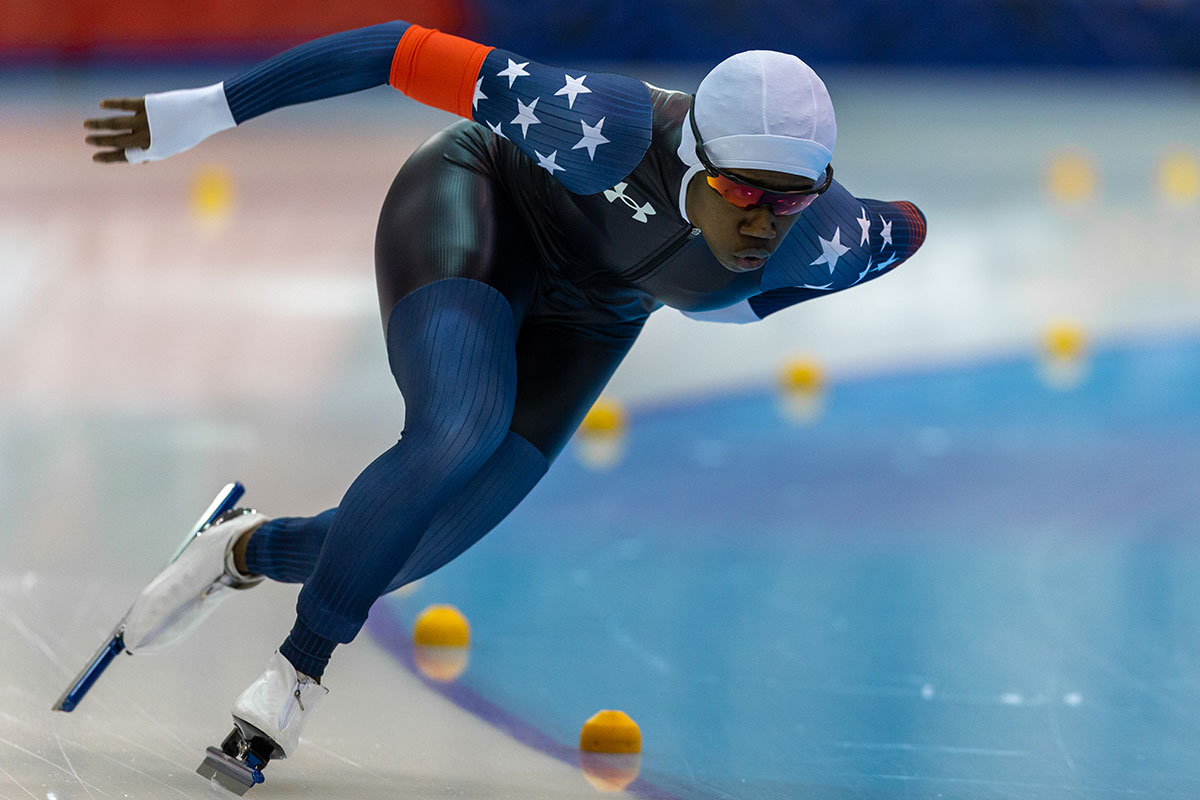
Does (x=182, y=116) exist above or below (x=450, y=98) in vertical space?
below

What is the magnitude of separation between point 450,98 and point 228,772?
42.8 inches

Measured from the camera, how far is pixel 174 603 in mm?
2633

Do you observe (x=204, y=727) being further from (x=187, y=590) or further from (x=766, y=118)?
(x=766, y=118)

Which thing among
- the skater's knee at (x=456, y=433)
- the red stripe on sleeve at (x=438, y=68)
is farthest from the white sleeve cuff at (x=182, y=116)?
the skater's knee at (x=456, y=433)

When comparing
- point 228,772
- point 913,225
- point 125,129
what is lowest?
point 228,772

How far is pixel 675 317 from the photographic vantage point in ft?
20.5

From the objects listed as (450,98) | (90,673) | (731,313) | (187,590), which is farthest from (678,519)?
(450,98)

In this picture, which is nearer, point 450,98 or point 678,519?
point 450,98

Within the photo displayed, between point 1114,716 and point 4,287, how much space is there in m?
4.51

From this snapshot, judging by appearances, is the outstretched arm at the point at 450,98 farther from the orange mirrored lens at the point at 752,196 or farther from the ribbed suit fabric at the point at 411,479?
the ribbed suit fabric at the point at 411,479

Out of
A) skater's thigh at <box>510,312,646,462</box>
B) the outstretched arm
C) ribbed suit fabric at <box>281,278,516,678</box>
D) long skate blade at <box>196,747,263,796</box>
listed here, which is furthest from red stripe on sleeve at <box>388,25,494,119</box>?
long skate blade at <box>196,747,263,796</box>

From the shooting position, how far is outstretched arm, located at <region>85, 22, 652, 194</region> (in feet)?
7.50

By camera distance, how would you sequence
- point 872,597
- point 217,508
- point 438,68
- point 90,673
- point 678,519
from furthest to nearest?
point 678,519
point 872,597
point 217,508
point 90,673
point 438,68

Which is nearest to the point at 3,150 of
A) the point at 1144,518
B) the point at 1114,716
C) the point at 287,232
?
the point at 287,232
